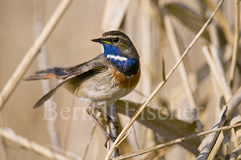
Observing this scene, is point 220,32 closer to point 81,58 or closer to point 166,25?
point 166,25

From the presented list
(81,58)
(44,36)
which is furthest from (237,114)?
(81,58)

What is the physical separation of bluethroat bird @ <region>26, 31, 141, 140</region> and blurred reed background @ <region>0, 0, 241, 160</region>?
0.19 meters

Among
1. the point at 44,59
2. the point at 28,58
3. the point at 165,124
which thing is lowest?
the point at 165,124

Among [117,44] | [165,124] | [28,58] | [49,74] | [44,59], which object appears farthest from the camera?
[44,59]

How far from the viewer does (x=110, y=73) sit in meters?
3.22

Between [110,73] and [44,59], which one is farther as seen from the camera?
[44,59]

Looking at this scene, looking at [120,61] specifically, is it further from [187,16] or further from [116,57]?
[187,16]

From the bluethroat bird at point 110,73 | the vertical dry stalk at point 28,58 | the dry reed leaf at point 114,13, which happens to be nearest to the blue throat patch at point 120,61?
the bluethroat bird at point 110,73

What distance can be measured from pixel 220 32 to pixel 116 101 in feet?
4.55

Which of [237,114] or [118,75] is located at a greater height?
[118,75]

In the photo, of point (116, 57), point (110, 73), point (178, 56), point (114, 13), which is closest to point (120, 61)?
point (116, 57)

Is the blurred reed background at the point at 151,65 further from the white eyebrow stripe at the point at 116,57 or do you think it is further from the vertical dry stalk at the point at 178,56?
the white eyebrow stripe at the point at 116,57

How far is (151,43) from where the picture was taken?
11.7 feet

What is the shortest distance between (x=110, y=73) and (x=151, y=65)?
0.58 metres
